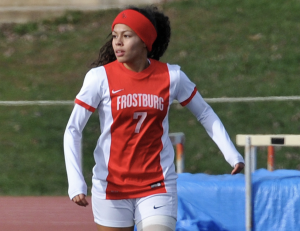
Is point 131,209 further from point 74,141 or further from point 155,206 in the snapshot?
point 74,141

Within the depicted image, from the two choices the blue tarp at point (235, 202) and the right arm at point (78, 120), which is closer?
the right arm at point (78, 120)

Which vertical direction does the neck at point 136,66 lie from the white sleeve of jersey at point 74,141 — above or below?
above

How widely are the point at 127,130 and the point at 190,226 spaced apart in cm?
221

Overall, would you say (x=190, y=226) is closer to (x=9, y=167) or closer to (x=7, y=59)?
(x=9, y=167)

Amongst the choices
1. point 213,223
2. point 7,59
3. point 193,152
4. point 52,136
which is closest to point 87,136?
point 52,136

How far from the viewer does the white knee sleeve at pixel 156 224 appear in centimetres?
304

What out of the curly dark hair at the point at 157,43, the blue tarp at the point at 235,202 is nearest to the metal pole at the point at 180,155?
the blue tarp at the point at 235,202

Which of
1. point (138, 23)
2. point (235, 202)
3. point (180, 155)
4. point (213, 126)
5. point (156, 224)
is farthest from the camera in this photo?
point (180, 155)

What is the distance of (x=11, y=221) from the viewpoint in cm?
687

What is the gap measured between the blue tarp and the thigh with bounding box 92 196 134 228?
2.03 m

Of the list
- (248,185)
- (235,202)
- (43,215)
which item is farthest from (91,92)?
(43,215)

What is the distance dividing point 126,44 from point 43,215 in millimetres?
4337

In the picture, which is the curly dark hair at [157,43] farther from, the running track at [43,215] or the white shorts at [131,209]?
the running track at [43,215]

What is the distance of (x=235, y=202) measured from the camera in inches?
201
